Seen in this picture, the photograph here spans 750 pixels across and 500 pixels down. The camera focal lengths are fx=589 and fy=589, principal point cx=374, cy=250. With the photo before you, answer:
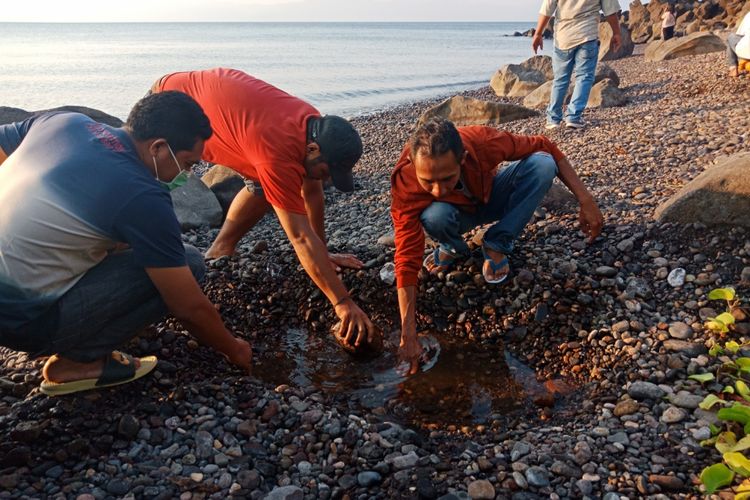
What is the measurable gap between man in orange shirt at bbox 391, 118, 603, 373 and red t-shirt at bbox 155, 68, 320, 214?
2.01 feet

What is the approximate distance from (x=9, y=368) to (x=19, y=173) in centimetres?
118

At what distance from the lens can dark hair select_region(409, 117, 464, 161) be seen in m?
3.00

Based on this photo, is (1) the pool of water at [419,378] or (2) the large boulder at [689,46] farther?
(2) the large boulder at [689,46]

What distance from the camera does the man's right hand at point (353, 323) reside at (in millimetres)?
3072

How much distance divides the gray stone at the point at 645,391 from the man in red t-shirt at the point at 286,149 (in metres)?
1.31

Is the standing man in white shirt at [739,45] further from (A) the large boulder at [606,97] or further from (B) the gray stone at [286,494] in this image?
(B) the gray stone at [286,494]

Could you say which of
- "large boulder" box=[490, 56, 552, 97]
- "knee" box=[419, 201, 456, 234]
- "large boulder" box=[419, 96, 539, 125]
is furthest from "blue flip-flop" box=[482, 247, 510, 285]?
"large boulder" box=[490, 56, 552, 97]

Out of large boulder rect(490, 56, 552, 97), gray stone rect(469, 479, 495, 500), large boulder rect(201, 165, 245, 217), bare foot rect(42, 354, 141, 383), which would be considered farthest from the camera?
large boulder rect(490, 56, 552, 97)

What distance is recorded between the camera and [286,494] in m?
2.22

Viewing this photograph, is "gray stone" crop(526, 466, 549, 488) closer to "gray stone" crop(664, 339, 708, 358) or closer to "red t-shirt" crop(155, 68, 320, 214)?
"gray stone" crop(664, 339, 708, 358)

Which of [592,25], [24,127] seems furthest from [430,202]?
[592,25]

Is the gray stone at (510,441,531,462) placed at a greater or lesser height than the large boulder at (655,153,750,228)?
lesser

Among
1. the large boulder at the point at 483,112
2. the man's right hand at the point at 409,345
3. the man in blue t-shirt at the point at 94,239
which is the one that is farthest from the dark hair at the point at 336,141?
the large boulder at the point at 483,112

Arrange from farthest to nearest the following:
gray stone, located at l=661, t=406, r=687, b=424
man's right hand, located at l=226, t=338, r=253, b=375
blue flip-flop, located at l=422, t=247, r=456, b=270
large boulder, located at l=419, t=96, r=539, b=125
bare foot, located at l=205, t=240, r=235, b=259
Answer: large boulder, located at l=419, t=96, r=539, b=125 → bare foot, located at l=205, t=240, r=235, b=259 → blue flip-flop, located at l=422, t=247, r=456, b=270 → man's right hand, located at l=226, t=338, r=253, b=375 → gray stone, located at l=661, t=406, r=687, b=424
